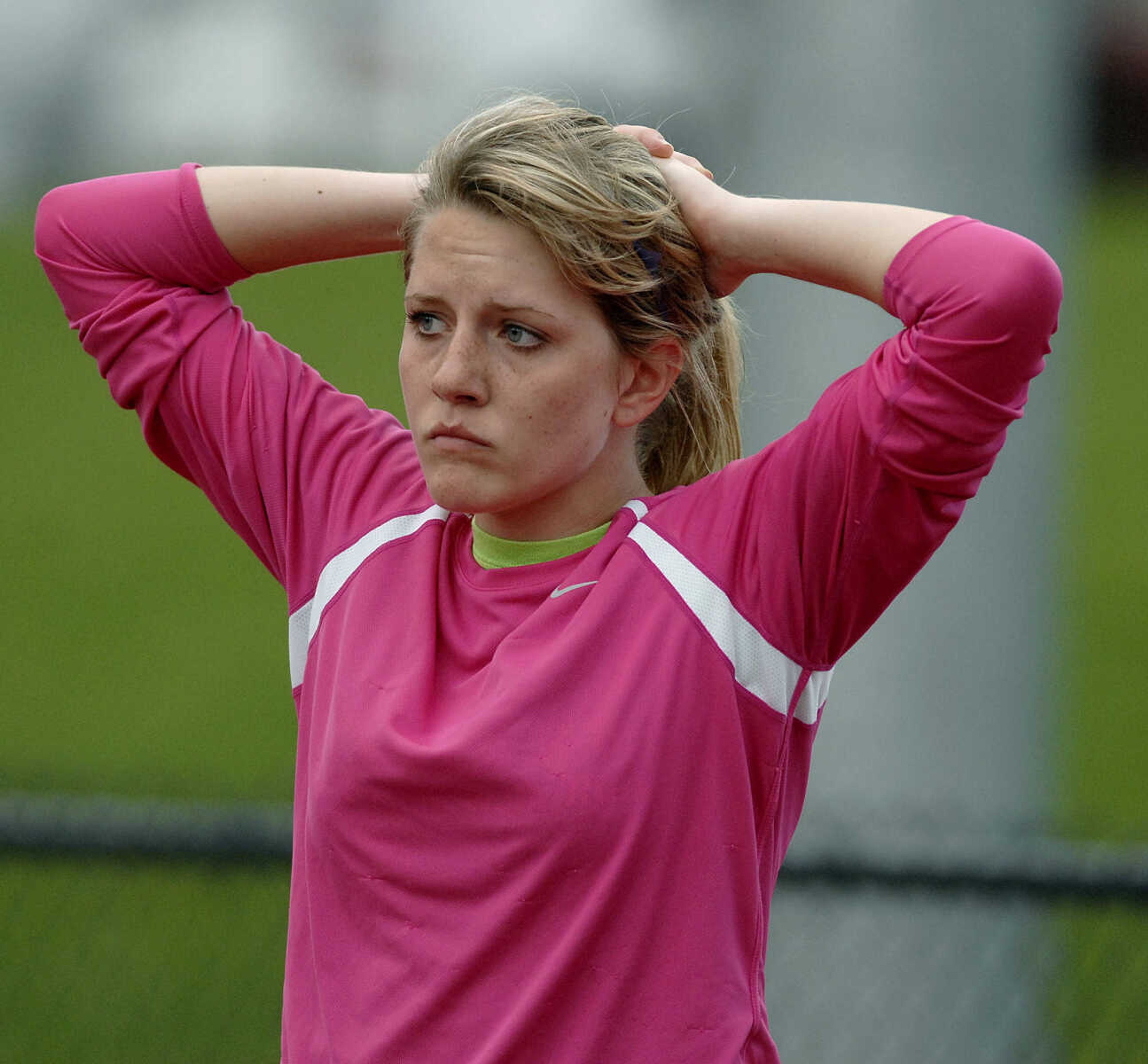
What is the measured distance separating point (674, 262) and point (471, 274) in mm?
208

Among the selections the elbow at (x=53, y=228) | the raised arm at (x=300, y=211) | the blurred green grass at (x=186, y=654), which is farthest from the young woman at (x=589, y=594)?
the blurred green grass at (x=186, y=654)

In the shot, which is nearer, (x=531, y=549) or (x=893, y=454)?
(x=893, y=454)

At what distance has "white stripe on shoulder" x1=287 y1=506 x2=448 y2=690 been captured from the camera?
1.71 m

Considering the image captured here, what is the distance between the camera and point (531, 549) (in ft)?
5.46

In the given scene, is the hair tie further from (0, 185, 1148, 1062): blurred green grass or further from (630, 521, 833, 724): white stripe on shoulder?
(0, 185, 1148, 1062): blurred green grass

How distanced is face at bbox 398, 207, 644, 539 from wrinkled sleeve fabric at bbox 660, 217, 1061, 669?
15 centimetres

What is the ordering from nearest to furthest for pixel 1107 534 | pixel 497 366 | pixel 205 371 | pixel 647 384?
pixel 497 366
pixel 647 384
pixel 205 371
pixel 1107 534

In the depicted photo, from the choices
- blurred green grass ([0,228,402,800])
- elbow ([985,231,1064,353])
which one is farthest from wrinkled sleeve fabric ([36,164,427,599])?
blurred green grass ([0,228,402,800])

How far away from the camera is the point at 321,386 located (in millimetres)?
1848

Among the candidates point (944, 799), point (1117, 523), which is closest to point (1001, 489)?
point (944, 799)

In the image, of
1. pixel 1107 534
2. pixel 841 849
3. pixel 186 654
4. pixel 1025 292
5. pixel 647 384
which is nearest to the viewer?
pixel 1025 292

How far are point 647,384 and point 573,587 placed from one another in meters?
0.22

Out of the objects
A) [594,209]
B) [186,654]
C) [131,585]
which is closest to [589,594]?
[594,209]

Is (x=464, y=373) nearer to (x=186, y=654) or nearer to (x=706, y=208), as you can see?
(x=706, y=208)
